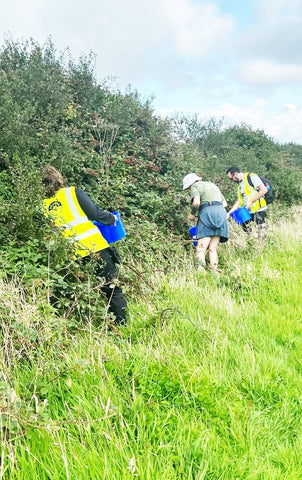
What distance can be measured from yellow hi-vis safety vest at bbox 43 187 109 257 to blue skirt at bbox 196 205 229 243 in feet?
8.53

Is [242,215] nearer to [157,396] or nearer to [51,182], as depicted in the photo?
[51,182]

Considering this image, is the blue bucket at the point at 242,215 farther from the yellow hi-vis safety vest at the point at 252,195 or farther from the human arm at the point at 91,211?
the human arm at the point at 91,211

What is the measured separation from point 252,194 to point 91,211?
15.6 feet

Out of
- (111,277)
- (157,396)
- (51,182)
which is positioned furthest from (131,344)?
(51,182)

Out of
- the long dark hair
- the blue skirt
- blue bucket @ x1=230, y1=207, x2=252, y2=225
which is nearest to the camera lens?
the long dark hair

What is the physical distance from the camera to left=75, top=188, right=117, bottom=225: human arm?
13.3ft

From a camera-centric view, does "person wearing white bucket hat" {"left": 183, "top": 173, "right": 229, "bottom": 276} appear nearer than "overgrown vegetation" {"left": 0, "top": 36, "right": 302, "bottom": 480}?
No

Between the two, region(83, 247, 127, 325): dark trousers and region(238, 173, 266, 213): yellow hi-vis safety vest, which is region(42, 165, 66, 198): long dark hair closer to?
region(83, 247, 127, 325): dark trousers

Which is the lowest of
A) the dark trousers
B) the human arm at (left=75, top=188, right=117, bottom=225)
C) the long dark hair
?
the dark trousers

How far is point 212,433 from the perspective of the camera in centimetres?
213

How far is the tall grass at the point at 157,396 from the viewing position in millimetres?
1927

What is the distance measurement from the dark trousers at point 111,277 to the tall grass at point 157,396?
0.26 m

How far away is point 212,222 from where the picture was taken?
623 cm

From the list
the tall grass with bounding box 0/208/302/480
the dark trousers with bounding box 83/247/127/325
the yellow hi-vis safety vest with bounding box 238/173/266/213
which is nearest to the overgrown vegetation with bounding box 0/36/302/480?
the tall grass with bounding box 0/208/302/480
